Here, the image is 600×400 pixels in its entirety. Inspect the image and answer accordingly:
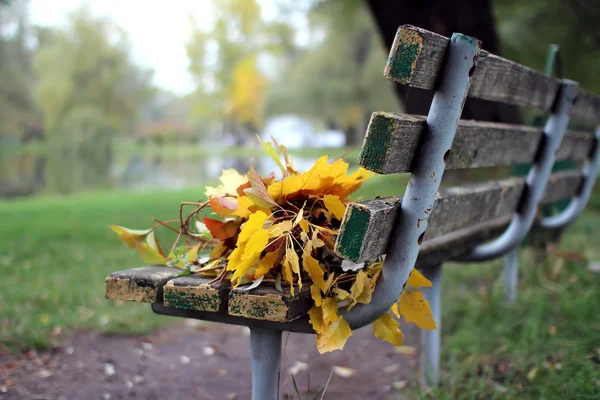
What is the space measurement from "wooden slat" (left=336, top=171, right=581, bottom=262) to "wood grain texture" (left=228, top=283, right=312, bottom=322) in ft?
0.53

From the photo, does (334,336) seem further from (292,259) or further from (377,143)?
(377,143)

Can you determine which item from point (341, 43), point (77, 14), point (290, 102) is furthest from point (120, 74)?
point (341, 43)

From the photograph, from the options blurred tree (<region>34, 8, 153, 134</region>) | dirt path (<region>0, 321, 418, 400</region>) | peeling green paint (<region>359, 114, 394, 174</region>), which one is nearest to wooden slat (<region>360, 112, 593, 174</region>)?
peeling green paint (<region>359, 114, 394, 174</region>)

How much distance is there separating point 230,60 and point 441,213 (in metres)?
32.4

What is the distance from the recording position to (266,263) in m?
1.33

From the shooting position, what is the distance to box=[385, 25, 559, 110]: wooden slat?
46.1 inches

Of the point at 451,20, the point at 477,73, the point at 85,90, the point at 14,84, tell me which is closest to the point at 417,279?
the point at 477,73

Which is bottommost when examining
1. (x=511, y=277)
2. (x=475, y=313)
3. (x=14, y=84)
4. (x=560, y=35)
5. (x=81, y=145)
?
(x=81, y=145)

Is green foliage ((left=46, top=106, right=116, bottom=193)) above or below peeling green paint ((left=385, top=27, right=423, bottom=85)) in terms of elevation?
below

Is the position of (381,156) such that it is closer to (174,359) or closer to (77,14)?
(174,359)

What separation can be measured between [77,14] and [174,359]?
78.7ft

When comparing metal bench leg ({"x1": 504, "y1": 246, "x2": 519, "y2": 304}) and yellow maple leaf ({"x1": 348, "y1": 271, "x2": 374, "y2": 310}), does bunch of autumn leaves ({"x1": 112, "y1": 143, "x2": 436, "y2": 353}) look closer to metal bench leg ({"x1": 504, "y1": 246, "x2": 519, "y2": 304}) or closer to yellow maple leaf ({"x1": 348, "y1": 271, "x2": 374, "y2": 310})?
yellow maple leaf ({"x1": 348, "y1": 271, "x2": 374, "y2": 310})

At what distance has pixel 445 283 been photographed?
3.80m

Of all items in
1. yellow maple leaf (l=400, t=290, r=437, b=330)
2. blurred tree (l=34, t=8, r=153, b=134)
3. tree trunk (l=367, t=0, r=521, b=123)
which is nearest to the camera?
yellow maple leaf (l=400, t=290, r=437, b=330)
